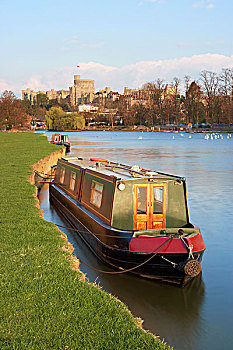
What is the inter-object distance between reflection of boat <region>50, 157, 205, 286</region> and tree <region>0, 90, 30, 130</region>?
73.5m

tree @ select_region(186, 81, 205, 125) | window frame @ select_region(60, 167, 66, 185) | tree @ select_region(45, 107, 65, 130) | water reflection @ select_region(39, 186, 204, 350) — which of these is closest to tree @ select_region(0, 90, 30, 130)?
tree @ select_region(45, 107, 65, 130)

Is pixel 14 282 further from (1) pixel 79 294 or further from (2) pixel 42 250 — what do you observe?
(2) pixel 42 250

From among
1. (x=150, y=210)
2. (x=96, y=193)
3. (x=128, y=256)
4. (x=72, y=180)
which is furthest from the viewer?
(x=72, y=180)

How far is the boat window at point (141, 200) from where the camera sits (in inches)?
444

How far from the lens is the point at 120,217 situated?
11.2 metres

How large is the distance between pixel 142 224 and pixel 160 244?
Answer: 158 cm

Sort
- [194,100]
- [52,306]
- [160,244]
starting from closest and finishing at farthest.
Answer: [52,306], [160,244], [194,100]

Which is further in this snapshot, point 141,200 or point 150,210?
point 141,200

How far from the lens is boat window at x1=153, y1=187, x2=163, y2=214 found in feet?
36.9

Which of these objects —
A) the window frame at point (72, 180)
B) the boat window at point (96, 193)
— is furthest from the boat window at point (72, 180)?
the boat window at point (96, 193)

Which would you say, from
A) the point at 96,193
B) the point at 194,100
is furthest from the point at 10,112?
the point at 96,193

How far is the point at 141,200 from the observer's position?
11430 millimetres

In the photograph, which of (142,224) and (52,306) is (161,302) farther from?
(52,306)

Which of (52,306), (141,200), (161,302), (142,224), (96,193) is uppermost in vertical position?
(141,200)
